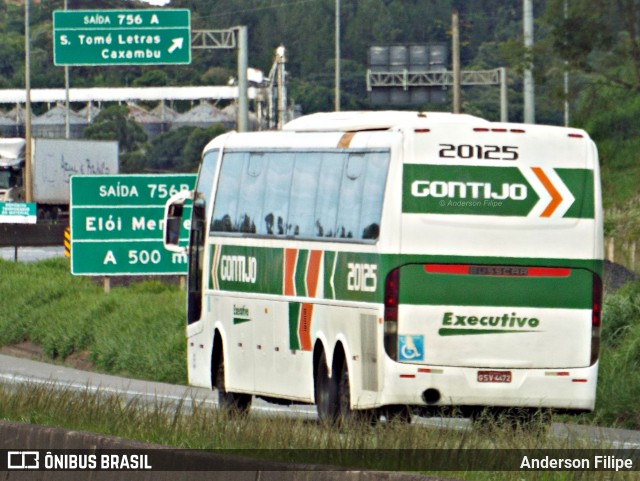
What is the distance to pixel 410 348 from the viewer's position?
1491 centimetres

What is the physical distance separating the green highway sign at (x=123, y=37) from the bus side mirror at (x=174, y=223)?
1733cm

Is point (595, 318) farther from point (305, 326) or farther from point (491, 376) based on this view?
point (305, 326)

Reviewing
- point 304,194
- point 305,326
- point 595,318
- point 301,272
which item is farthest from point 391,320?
point 304,194

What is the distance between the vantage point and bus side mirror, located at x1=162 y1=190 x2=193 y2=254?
805 inches

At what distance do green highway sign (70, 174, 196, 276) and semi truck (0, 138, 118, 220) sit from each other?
4424 cm

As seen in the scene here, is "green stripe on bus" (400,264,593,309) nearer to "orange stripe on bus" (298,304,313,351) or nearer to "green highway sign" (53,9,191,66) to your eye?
"orange stripe on bus" (298,304,313,351)

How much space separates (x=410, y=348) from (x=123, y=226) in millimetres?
16944

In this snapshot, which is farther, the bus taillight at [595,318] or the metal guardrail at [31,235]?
the metal guardrail at [31,235]

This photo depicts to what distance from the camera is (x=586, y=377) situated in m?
15.3

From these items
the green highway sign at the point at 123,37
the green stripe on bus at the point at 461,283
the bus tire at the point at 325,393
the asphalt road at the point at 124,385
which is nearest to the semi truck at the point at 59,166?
the green highway sign at the point at 123,37

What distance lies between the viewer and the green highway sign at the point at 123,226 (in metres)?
31.1

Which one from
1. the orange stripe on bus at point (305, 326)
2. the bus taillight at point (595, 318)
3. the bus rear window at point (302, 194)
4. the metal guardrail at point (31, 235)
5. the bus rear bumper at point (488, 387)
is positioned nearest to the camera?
the bus rear bumper at point (488, 387)

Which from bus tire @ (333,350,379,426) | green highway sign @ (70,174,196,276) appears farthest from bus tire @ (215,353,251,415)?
green highway sign @ (70,174,196,276)

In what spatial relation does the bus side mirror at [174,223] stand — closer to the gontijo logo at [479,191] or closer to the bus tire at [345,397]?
the bus tire at [345,397]
